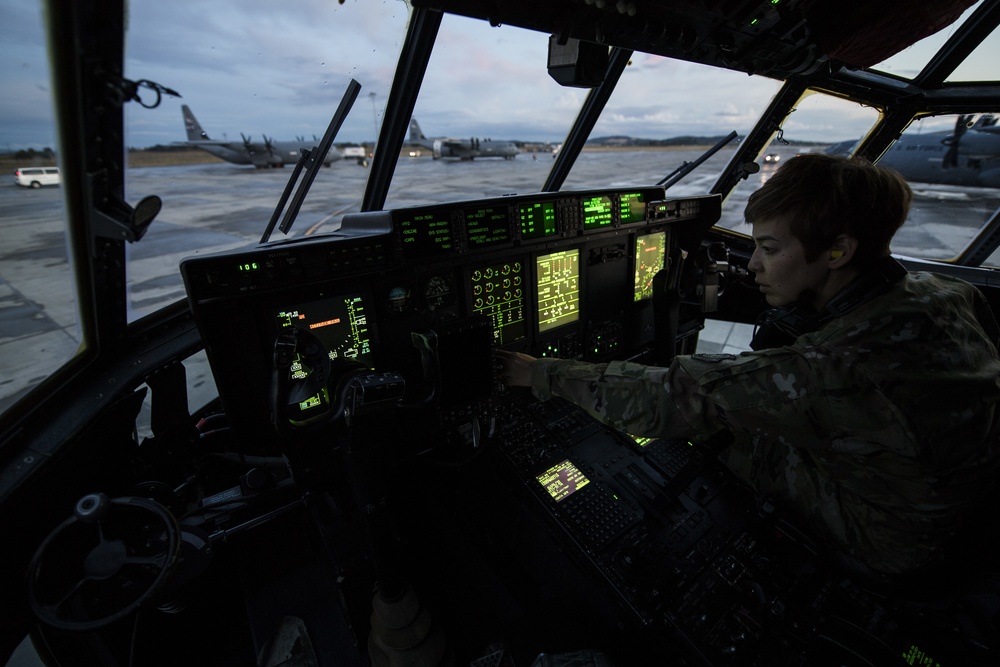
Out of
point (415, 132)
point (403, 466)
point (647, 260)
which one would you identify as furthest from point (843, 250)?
point (415, 132)

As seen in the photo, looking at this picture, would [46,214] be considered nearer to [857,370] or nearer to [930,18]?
[857,370]

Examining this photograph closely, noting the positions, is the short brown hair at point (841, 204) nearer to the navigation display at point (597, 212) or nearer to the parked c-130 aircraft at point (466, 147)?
the navigation display at point (597, 212)

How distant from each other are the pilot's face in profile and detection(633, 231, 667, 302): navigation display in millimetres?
1125

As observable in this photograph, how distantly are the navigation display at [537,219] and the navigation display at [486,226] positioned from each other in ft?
0.29

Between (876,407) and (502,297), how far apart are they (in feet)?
4.26

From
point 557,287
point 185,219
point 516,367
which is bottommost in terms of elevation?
point 516,367

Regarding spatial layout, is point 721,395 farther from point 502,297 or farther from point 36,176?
point 36,176

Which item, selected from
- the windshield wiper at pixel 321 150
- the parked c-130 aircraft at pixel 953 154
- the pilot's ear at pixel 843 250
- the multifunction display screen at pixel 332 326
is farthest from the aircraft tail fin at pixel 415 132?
the parked c-130 aircraft at pixel 953 154

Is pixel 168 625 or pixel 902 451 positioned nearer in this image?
pixel 902 451

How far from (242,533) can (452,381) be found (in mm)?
1005

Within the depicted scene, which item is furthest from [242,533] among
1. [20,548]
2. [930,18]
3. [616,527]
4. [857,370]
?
[930,18]

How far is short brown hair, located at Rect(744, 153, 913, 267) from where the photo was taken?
1.17m

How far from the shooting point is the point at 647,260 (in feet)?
8.38

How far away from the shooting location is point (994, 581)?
105 centimetres
